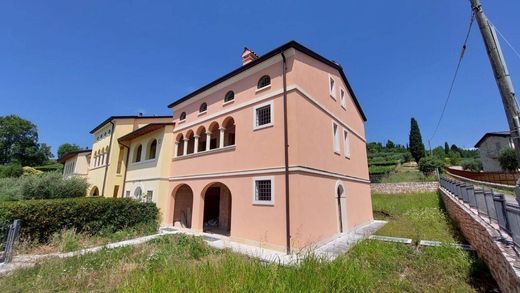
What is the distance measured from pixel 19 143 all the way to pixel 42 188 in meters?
55.8

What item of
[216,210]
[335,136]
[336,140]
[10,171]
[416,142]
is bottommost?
[216,210]

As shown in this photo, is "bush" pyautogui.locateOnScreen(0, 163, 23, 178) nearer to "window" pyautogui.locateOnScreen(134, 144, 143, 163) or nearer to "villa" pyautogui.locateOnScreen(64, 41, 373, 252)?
"villa" pyautogui.locateOnScreen(64, 41, 373, 252)

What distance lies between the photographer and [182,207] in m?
16.7

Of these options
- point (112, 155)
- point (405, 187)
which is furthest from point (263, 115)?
point (405, 187)

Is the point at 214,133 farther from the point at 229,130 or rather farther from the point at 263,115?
the point at 263,115

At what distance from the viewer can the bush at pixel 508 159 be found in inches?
1215

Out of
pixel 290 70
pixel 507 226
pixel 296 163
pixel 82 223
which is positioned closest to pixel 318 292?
pixel 507 226

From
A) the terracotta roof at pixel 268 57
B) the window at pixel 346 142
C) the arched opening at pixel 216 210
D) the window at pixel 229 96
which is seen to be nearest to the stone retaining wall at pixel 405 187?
the terracotta roof at pixel 268 57

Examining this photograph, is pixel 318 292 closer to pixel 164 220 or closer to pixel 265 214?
pixel 265 214

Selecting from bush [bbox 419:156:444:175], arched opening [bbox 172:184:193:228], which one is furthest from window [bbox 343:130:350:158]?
bush [bbox 419:156:444:175]

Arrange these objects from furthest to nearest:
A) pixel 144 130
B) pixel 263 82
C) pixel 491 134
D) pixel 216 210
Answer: pixel 491 134, pixel 144 130, pixel 216 210, pixel 263 82

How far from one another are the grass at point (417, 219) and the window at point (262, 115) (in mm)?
8356

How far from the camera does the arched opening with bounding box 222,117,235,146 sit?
13.8 meters

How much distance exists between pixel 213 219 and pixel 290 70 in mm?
11655
